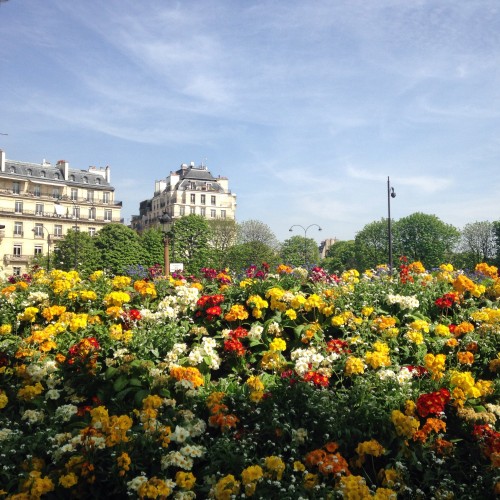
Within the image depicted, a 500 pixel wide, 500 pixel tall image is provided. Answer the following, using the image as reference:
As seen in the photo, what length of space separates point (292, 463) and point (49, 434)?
7.19 feet

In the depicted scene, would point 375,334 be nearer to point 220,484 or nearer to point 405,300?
point 405,300

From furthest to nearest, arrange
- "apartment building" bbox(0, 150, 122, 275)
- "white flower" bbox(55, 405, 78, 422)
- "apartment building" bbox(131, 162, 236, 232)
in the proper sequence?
"apartment building" bbox(131, 162, 236, 232) < "apartment building" bbox(0, 150, 122, 275) < "white flower" bbox(55, 405, 78, 422)

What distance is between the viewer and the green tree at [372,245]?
59.5 m

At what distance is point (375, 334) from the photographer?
680 cm

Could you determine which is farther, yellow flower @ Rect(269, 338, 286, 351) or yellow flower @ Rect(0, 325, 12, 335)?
yellow flower @ Rect(0, 325, 12, 335)

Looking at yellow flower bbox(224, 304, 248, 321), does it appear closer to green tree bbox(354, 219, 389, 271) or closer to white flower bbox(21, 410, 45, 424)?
white flower bbox(21, 410, 45, 424)

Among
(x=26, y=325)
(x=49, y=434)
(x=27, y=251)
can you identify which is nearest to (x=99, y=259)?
(x=27, y=251)

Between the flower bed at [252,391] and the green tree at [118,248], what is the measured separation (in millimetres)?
43020

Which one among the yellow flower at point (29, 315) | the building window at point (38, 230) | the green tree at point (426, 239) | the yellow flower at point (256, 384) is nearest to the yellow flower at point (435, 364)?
the yellow flower at point (256, 384)

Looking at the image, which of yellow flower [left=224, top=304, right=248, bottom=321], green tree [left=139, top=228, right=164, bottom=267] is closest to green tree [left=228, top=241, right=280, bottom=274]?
green tree [left=139, top=228, right=164, bottom=267]

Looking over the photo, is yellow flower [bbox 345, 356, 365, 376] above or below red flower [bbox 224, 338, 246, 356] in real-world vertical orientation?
below

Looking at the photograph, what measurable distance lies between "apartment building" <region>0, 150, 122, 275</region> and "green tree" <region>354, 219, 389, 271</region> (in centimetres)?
Answer: 3202

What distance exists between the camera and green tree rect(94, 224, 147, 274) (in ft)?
167

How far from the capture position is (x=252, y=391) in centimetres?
535
